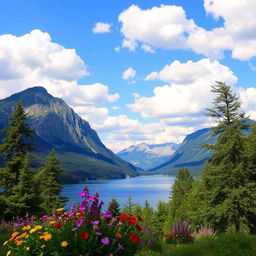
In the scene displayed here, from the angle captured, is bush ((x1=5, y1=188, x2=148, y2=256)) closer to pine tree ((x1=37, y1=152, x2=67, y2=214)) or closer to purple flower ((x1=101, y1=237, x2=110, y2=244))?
purple flower ((x1=101, y1=237, x2=110, y2=244))

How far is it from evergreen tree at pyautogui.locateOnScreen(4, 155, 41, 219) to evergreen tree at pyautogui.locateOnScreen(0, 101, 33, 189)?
2.90 ft

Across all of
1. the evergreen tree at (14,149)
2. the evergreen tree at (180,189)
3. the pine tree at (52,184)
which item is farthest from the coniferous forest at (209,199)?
the evergreen tree at (180,189)

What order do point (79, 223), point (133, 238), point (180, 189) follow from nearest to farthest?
point (79, 223), point (133, 238), point (180, 189)

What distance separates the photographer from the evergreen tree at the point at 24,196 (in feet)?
80.4

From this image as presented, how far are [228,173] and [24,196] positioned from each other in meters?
15.8

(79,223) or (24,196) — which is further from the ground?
(79,223)

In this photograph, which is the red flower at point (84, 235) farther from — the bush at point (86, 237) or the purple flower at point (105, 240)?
the purple flower at point (105, 240)

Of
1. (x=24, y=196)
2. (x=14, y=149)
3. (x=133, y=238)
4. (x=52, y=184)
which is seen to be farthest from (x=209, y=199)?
Answer: (x=52, y=184)

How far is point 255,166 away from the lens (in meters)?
24.1

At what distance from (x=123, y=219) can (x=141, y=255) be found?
3.41 meters

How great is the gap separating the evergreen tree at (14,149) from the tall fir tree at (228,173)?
1560 centimetres

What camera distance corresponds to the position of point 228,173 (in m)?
22.4

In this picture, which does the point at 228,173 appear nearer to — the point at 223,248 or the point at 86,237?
the point at 223,248

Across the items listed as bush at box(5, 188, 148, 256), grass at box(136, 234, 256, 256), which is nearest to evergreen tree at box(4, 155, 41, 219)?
grass at box(136, 234, 256, 256)
